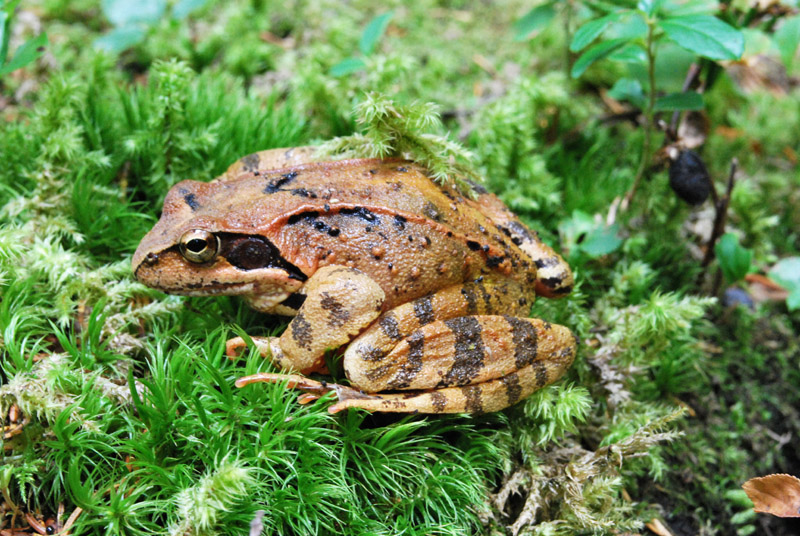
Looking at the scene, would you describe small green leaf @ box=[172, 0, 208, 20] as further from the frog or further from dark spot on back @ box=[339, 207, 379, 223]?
dark spot on back @ box=[339, 207, 379, 223]

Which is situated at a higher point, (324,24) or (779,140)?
(324,24)

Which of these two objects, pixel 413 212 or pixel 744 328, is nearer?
pixel 413 212

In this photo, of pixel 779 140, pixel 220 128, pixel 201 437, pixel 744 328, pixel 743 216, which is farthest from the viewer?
pixel 779 140

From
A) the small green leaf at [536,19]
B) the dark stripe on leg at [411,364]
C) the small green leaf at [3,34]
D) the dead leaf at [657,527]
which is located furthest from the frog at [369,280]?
the small green leaf at [536,19]

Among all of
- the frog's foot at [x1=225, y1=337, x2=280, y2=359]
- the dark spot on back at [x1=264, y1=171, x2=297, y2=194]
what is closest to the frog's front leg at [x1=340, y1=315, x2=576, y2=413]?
the frog's foot at [x1=225, y1=337, x2=280, y2=359]

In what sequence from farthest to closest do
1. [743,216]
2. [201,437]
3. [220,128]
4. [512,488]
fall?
[743,216]
[220,128]
[512,488]
[201,437]

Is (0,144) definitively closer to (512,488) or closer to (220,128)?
(220,128)

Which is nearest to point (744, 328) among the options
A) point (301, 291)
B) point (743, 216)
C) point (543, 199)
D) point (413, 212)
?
point (743, 216)

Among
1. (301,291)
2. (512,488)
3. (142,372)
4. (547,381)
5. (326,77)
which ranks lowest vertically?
(512,488)
